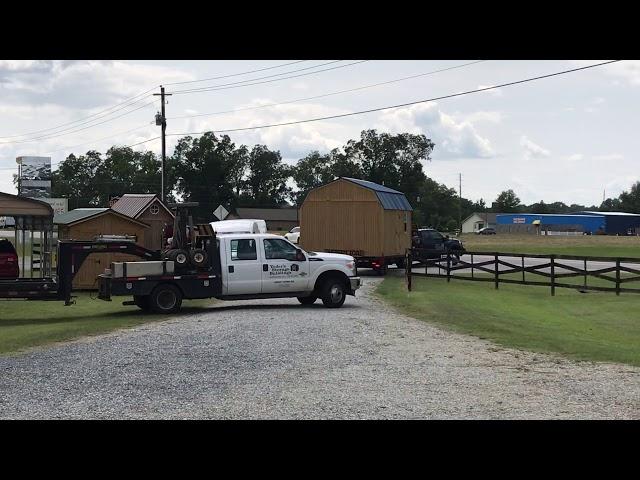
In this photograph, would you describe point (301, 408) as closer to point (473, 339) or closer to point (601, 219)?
point (473, 339)

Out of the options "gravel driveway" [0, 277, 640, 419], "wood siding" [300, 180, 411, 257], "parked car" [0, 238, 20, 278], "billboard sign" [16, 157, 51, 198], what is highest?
"billboard sign" [16, 157, 51, 198]

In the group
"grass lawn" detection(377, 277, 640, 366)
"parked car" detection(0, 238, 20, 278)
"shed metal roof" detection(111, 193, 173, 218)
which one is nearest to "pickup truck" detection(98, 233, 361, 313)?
"grass lawn" detection(377, 277, 640, 366)

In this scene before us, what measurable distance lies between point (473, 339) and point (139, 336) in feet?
20.1

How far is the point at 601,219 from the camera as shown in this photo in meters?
121

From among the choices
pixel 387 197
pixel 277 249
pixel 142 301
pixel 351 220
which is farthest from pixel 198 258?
pixel 387 197

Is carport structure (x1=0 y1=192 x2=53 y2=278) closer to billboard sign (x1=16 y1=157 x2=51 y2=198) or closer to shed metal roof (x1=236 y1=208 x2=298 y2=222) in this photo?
billboard sign (x1=16 y1=157 x2=51 y2=198)

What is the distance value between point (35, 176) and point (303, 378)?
76036 millimetres

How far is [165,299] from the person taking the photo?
2011 cm

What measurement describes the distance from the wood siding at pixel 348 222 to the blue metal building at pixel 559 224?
287ft

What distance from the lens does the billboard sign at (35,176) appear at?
80.8 metres

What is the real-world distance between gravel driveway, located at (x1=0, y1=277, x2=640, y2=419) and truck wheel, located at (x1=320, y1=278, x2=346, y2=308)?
13.9 ft

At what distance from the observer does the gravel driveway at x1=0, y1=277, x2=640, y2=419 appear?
9.02 m

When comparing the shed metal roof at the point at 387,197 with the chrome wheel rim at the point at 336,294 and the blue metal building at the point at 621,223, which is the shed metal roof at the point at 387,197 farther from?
the blue metal building at the point at 621,223
